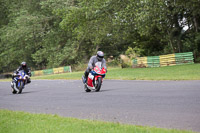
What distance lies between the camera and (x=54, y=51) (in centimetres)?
5988

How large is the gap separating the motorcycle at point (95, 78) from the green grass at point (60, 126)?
6.76 meters

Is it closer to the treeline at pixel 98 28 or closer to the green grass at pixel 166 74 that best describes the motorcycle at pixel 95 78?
the green grass at pixel 166 74

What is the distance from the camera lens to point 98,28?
44875mm

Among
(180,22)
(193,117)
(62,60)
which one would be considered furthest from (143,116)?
(62,60)

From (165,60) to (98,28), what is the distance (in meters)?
10.6

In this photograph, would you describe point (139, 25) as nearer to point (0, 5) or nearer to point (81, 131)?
point (81, 131)

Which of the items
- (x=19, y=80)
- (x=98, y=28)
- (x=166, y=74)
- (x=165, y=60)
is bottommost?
(x=166, y=74)

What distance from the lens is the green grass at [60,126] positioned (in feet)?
21.3

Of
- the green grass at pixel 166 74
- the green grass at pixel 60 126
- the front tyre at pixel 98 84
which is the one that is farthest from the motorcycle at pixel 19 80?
the green grass at pixel 60 126

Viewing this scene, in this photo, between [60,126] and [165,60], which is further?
[165,60]

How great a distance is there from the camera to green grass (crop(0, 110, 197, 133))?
6480mm

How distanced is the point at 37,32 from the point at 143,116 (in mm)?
54183

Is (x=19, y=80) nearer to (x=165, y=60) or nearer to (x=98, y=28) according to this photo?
(x=165, y=60)

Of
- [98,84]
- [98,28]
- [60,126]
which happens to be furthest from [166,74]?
[98,28]
